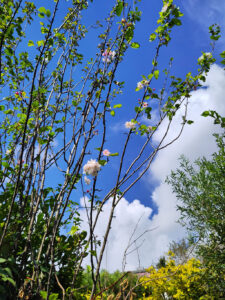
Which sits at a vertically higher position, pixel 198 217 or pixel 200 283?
pixel 198 217

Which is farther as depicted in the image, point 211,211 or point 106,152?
point 211,211

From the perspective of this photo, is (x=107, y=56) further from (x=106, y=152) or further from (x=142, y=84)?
(x=106, y=152)

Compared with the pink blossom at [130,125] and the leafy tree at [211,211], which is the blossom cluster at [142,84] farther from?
the leafy tree at [211,211]

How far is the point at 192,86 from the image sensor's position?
113 inches

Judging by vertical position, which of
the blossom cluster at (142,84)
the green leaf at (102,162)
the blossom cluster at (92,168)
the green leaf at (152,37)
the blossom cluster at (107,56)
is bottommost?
the blossom cluster at (92,168)

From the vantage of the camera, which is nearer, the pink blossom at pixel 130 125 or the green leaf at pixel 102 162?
the green leaf at pixel 102 162

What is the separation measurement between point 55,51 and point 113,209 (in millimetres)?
2703

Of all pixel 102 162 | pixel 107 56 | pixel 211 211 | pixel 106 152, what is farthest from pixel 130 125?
pixel 211 211

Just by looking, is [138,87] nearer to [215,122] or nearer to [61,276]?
[215,122]

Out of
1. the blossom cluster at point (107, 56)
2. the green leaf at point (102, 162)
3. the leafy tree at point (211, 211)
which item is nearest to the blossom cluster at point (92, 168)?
the green leaf at point (102, 162)

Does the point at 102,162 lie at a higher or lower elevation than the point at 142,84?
lower

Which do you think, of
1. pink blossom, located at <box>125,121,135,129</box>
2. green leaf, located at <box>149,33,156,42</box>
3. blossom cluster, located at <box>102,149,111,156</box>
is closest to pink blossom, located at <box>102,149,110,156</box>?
blossom cluster, located at <box>102,149,111,156</box>

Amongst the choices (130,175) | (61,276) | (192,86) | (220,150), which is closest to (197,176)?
(220,150)

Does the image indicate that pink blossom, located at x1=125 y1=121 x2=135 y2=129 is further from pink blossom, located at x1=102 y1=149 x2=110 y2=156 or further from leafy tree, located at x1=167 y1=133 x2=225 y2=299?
leafy tree, located at x1=167 y1=133 x2=225 y2=299
